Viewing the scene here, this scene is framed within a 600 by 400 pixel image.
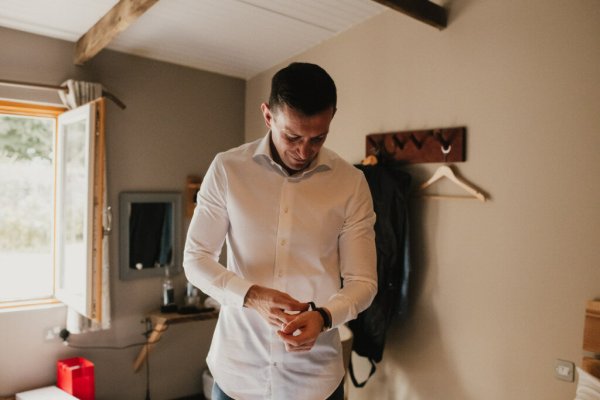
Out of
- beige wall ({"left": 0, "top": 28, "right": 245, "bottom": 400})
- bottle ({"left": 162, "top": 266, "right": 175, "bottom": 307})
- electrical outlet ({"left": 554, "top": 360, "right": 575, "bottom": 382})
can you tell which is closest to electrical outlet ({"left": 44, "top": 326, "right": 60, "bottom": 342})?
beige wall ({"left": 0, "top": 28, "right": 245, "bottom": 400})

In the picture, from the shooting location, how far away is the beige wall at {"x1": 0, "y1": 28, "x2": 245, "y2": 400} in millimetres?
3139

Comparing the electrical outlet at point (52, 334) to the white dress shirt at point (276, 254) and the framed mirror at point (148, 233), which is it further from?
the white dress shirt at point (276, 254)

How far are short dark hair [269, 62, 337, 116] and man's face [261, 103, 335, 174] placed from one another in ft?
0.05

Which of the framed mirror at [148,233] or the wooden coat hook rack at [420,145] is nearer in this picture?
the wooden coat hook rack at [420,145]

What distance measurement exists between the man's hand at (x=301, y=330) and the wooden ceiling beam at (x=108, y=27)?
1.96 m

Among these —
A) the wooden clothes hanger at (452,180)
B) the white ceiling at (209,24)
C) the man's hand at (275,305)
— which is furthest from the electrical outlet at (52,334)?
the man's hand at (275,305)

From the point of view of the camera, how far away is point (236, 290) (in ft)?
3.80

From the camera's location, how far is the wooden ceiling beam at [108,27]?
8.36 ft

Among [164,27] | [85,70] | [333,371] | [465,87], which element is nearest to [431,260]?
[465,87]

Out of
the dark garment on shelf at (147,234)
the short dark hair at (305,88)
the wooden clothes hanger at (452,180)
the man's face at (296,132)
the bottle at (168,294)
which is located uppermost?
the short dark hair at (305,88)

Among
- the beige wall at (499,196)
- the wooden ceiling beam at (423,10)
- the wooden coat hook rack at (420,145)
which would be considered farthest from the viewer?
the wooden coat hook rack at (420,145)

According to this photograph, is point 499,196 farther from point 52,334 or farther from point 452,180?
point 52,334

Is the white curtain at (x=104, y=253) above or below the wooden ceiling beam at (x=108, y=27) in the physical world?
below

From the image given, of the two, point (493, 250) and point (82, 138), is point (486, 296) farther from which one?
point (82, 138)
